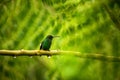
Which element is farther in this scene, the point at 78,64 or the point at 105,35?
the point at 105,35

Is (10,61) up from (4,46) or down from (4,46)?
down

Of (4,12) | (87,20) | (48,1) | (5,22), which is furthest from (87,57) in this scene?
(4,12)

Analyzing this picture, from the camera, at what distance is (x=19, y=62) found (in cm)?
195

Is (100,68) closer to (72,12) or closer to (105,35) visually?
(105,35)

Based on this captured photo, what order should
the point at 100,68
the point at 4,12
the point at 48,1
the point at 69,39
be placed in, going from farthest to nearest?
the point at 4,12 < the point at 48,1 < the point at 69,39 < the point at 100,68

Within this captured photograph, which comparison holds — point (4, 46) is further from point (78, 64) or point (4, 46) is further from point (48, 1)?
point (78, 64)

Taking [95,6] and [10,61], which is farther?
[10,61]

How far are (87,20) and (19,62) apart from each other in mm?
1119

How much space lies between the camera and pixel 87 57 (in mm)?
752

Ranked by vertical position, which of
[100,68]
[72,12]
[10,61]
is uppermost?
[72,12]

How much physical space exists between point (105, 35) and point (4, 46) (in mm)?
911

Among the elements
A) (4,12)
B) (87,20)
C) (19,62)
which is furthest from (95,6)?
(19,62)

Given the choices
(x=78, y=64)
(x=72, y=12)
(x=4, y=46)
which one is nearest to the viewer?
(x=78, y=64)

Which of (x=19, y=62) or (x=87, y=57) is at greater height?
(x=87, y=57)
